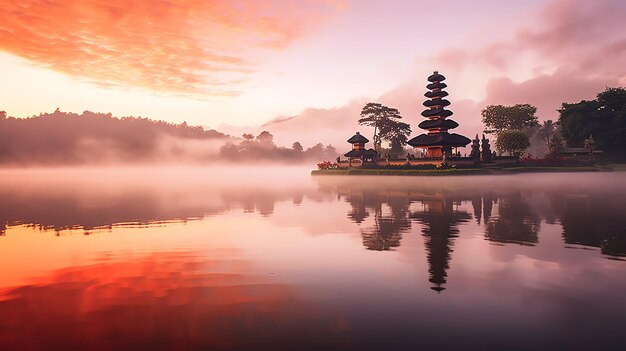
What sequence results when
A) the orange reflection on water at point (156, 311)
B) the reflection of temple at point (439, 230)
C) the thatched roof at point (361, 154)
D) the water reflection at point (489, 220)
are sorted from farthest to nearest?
1. the thatched roof at point (361, 154)
2. the water reflection at point (489, 220)
3. the reflection of temple at point (439, 230)
4. the orange reflection on water at point (156, 311)

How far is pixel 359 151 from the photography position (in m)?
74.5

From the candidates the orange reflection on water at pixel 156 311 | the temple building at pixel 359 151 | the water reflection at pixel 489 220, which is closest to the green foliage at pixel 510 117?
the temple building at pixel 359 151

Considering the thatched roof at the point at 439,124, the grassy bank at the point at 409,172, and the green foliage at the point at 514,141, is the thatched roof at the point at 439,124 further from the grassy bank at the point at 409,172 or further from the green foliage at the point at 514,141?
the grassy bank at the point at 409,172

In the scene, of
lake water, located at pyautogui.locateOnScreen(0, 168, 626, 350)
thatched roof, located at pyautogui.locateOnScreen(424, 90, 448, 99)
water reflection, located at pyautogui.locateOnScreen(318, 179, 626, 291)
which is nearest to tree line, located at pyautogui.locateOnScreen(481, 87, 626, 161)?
thatched roof, located at pyautogui.locateOnScreen(424, 90, 448, 99)

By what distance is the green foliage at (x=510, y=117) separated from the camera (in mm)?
91500

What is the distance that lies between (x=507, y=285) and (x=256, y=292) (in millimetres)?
5727

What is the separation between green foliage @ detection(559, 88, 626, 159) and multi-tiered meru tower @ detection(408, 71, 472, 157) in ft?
114

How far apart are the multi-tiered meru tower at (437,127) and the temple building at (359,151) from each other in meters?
8.48

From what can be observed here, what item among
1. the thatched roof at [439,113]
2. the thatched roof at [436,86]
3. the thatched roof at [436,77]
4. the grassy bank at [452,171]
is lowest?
the grassy bank at [452,171]

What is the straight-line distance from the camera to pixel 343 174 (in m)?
69.0

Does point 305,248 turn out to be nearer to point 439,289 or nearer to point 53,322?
point 439,289

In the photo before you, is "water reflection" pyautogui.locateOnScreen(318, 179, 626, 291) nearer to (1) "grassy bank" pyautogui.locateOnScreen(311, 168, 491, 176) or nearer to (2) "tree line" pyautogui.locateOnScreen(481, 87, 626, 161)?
(1) "grassy bank" pyautogui.locateOnScreen(311, 168, 491, 176)

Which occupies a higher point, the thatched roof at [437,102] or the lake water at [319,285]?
the thatched roof at [437,102]

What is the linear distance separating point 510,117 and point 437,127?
3552 cm
